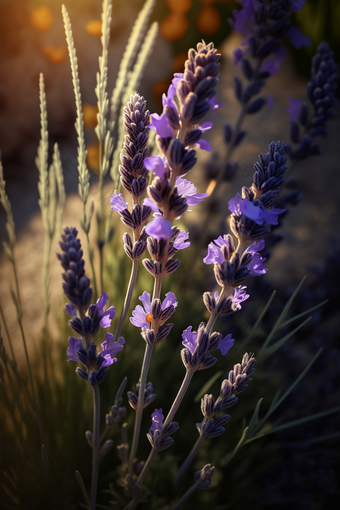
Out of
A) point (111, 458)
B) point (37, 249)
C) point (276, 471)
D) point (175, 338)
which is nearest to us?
point (111, 458)

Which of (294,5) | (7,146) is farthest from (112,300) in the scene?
(7,146)

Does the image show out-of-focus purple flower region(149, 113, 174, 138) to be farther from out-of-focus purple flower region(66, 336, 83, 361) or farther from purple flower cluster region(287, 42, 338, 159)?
purple flower cluster region(287, 42, 338, 159)

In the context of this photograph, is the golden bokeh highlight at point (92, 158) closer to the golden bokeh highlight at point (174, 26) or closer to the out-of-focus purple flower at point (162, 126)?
the golden bokeh highlight at point (174, 26)

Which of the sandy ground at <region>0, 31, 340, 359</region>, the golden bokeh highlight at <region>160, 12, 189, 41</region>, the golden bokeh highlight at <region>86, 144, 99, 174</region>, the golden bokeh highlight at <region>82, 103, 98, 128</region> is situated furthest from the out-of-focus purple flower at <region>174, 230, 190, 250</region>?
the golden bokeh highlight at <region>160, 12, 189, 41</region>

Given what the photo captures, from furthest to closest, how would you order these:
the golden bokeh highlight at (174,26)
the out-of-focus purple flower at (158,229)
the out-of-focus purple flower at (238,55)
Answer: the golden bokeh highlight at (174,26) → the out-of-focus purple flower at (238,55) → the out-of-focus purple flower at (158,229)

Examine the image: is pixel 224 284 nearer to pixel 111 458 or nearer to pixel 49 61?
pixel 111 458

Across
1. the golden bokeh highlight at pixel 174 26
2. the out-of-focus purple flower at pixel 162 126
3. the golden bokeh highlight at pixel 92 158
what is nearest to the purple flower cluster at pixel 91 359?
the out-of-focus purple flower at pixel 162 126
